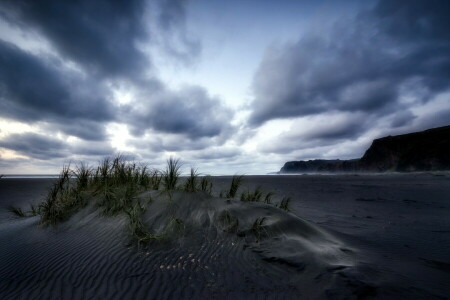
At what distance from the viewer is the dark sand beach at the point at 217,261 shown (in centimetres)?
248

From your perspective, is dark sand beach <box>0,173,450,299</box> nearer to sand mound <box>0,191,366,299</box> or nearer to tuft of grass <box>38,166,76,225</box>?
sand mound <box>0,191,366,299</box>

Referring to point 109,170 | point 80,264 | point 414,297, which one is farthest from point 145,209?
point 414,297

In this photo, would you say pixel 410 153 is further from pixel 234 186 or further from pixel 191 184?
pixel 191 184

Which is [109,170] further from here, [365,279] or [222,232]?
[365,279]

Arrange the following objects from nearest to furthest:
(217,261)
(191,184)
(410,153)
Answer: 1. (217,261)
2. (191,184)
3. (410,153)

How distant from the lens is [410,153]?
6888cm

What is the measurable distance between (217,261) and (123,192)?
10.7 ft

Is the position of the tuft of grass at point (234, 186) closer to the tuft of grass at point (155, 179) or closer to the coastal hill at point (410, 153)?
the tuft of grass at point (155, 179)

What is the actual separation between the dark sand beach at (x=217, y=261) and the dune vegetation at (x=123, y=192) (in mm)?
205

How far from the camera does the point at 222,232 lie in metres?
3.88

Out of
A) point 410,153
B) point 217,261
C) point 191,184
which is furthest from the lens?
point 410,153

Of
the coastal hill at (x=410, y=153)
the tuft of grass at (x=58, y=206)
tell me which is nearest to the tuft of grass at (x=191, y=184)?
the tuft of grass at (x=58, y=206)

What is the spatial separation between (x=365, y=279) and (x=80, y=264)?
3.89 metres

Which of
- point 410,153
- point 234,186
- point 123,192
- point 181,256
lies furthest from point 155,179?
point 410,153
